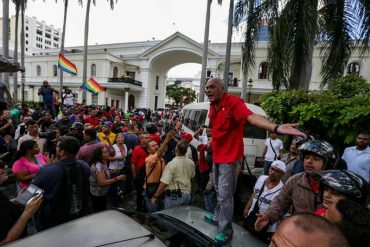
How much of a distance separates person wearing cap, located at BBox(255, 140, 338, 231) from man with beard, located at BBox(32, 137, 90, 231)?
204 centimetres

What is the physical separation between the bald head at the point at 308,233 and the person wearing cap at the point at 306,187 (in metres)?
1.30

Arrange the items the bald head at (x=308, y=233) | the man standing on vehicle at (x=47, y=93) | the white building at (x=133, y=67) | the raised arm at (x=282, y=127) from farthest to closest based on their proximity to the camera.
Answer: the white building at (x=133, y=67) → the man standing on vehicle at (x=47, y=93) → the raised arm at (x=282, y=127) → the bald head at (x=308, y=233)

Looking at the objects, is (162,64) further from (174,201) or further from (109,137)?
(174,201)

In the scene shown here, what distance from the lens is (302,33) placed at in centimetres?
650

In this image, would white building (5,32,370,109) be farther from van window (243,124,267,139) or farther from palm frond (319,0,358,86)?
van window (243,124,267,139)

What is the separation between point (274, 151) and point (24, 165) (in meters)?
5.39

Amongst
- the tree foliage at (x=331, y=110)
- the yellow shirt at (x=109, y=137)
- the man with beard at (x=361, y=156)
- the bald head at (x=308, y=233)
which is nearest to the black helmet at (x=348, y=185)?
the bald head at (x=308, y=233)

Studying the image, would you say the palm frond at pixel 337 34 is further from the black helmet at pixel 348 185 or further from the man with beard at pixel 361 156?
the black helmet at pixel 348 185

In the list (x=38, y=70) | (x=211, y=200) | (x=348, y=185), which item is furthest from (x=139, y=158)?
(x=38, y=70)

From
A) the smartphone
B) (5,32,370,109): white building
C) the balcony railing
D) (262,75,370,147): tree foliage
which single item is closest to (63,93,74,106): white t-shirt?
(262,75,370,147): tree foliage

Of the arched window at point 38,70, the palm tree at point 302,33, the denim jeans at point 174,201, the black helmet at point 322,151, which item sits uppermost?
the arched window at point 38,70

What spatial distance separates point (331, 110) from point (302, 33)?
10.7ft

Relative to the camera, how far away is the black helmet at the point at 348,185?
154cm

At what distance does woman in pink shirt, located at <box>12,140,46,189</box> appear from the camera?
3.03m
